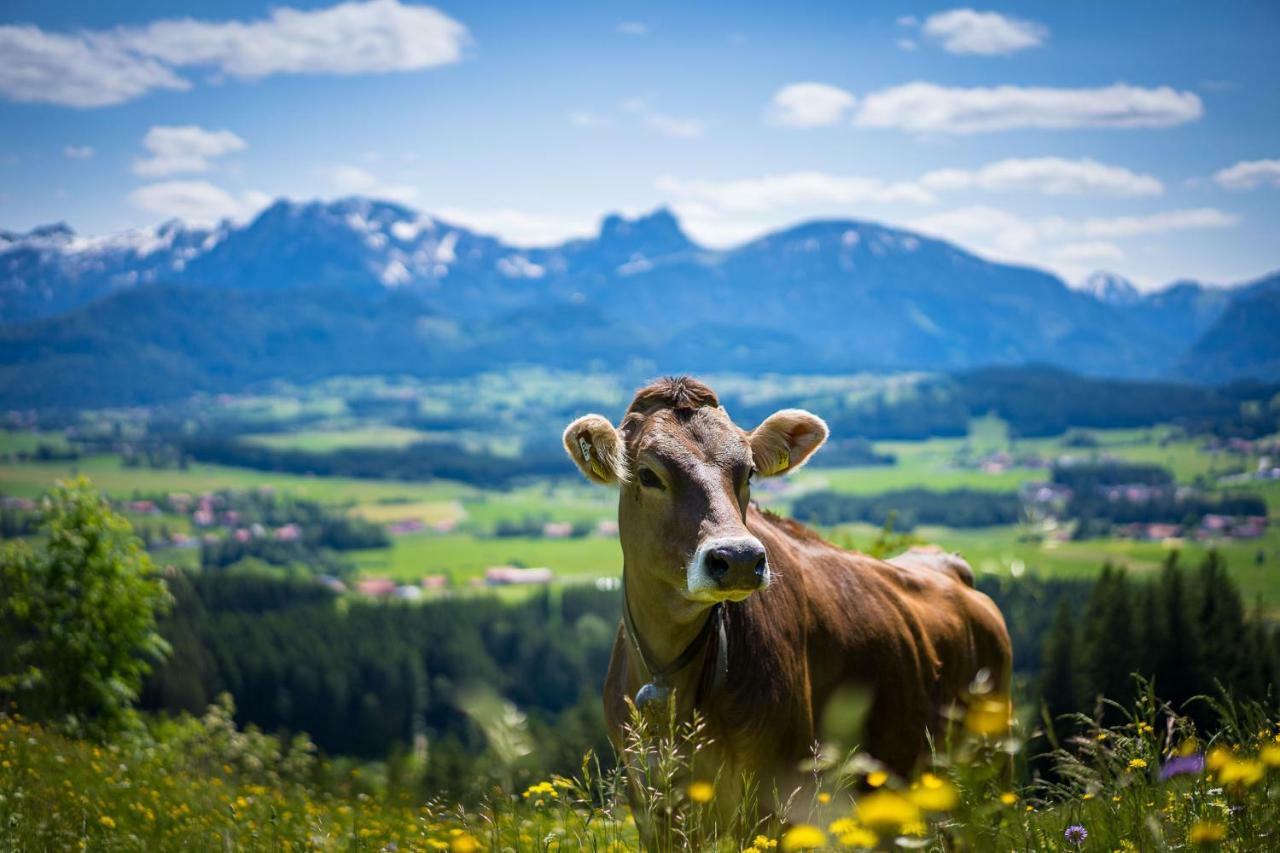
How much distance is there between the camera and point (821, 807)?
4.87m

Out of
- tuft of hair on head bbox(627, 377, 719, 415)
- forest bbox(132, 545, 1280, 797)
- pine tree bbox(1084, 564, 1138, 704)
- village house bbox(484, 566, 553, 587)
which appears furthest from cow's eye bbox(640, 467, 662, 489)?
village house bbox(484, 566, 553, 587)

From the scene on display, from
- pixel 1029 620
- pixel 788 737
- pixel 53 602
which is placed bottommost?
pixel 1029 620

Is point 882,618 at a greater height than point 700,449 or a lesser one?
lesser

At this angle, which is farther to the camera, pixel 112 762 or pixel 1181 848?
pixel 112 762

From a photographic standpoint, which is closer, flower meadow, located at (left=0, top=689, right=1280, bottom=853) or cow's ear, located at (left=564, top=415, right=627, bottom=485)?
flower meadow, located at (left=0, top=689, right=1280, bottom=853)

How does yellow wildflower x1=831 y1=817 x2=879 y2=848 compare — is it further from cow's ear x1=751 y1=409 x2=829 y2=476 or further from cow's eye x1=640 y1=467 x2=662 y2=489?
cow's ear x1=751 y1=409 x2=829 y2=476

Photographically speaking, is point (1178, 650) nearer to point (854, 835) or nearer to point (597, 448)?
point (597, 448)

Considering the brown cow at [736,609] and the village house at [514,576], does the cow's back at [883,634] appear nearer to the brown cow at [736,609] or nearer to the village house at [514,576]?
the brown cow at [736,609]

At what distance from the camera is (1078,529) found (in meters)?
158

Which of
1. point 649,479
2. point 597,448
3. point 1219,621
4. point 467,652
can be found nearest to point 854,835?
point 649,479

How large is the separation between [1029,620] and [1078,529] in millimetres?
98005

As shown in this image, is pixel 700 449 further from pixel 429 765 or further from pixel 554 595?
pixel 554 595

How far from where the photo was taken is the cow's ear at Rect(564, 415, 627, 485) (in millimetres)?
5984

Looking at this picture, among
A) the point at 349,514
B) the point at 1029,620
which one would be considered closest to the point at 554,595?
the point at 1029,620
